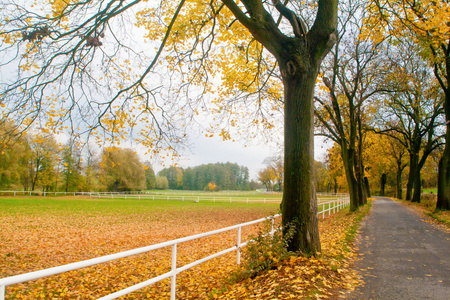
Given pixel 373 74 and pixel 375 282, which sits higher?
pixel 373 74

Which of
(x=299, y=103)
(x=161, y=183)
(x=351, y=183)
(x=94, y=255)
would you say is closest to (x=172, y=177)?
(x=161, y=183)

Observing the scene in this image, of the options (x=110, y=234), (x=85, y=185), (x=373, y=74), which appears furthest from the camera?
(x=85, y=185)

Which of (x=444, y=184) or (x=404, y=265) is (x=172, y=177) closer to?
(x=444, y=184)

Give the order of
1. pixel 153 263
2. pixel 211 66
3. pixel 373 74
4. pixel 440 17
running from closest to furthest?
pixel 440 17 < pixel 153 263 < pixel 211 66 < pixel 373 74

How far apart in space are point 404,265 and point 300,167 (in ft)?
9.65

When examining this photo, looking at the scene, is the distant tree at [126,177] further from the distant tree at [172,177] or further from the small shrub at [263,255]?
the small shrub at [263,255]

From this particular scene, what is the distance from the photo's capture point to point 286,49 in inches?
226

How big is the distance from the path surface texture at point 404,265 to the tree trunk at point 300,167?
1.25 meters

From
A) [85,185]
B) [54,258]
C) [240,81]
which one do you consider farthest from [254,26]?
[85,185]

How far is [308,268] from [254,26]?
464 centimetres

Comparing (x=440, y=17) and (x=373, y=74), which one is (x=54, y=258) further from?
(x=373, y=74)

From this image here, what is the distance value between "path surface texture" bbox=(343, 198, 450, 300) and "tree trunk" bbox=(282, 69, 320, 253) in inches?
49.3

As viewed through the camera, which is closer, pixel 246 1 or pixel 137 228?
pixel 246 1

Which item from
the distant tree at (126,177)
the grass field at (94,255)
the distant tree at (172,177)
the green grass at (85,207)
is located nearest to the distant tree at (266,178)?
the distant tree at (172,177)
